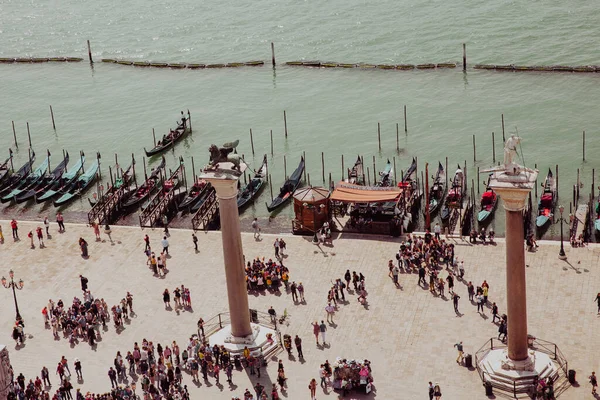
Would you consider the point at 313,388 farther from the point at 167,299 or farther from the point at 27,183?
the point at 27,183

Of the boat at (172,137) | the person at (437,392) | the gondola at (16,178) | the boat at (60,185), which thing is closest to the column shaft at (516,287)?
the person at (437,392)

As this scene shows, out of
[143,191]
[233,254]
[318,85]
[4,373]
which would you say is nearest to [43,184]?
[143,191]

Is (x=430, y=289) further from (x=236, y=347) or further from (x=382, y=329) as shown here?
(x=236, y=347)

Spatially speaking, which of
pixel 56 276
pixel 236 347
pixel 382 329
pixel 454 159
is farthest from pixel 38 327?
pixel 454 159

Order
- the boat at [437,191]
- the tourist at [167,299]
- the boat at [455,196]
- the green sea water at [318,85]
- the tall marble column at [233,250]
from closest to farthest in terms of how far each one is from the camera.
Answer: the tall marble column at [233,250], the tourist at [167,299], the boat at [455,196], the boat at [437,191], the green sea water at [318,85]

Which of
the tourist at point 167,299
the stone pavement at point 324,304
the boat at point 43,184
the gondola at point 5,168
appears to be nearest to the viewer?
the stone pavement at point 324,304

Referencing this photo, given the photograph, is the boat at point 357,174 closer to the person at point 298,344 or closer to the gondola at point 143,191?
the gondola at point 143,191
